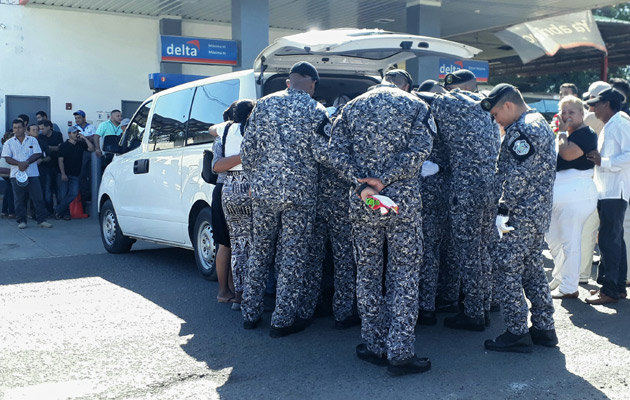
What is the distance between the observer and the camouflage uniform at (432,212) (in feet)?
18.0

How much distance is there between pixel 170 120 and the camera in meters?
7.70

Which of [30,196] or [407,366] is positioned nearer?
[407,366]

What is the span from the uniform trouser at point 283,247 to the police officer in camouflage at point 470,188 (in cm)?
112

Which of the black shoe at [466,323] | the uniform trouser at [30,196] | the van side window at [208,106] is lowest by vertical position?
the black shoe at [466,323]

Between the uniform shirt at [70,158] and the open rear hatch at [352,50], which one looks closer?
the open rear hatch at [352,50]

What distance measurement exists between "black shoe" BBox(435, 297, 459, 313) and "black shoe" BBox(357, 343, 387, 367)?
4.68 feet

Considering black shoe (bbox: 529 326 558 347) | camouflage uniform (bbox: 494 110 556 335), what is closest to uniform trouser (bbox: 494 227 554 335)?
camouflage uniform (bbox: 494 110 556 335)

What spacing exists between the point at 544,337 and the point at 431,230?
1139 mm

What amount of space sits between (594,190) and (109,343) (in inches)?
166

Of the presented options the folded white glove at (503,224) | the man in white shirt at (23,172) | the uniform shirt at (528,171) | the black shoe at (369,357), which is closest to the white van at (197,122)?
the uniform shirt at (528,171)

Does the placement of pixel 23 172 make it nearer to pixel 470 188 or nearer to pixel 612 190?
pixel 470 188

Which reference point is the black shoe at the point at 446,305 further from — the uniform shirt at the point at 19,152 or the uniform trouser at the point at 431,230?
the uniform shirt at the point at 19,152

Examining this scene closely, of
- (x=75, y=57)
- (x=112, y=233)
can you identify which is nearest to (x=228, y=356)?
(x=112, y=233)

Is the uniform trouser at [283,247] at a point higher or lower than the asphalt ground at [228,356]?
higher
